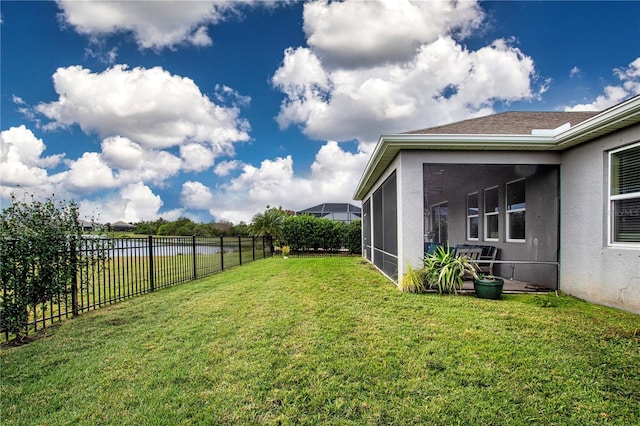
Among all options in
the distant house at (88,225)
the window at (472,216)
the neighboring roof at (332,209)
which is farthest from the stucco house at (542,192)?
the neighboring roof at (332,209)

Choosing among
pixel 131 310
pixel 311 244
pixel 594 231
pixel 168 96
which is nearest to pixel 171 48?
pixel 168 96

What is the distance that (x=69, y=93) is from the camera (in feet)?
27.5

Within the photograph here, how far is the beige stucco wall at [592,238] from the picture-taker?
5.17 meters

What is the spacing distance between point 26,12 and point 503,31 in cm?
1170

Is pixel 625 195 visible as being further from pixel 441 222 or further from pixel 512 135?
pixel 441 222

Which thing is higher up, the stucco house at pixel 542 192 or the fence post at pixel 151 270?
the stucco house at pixel 542 192

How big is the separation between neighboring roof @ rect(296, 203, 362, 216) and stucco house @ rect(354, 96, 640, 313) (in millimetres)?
18766

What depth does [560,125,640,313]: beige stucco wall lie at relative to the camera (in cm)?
517

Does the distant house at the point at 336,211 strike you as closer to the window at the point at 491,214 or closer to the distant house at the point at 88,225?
the window at the point at 491,214

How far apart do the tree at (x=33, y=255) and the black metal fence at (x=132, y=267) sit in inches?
4.0

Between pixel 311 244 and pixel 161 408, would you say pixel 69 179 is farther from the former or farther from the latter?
pixel 311 244

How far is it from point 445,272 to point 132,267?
21.5 feet

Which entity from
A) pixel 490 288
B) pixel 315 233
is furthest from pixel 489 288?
pixel 315 233

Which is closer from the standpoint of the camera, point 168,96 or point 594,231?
point 594,231
